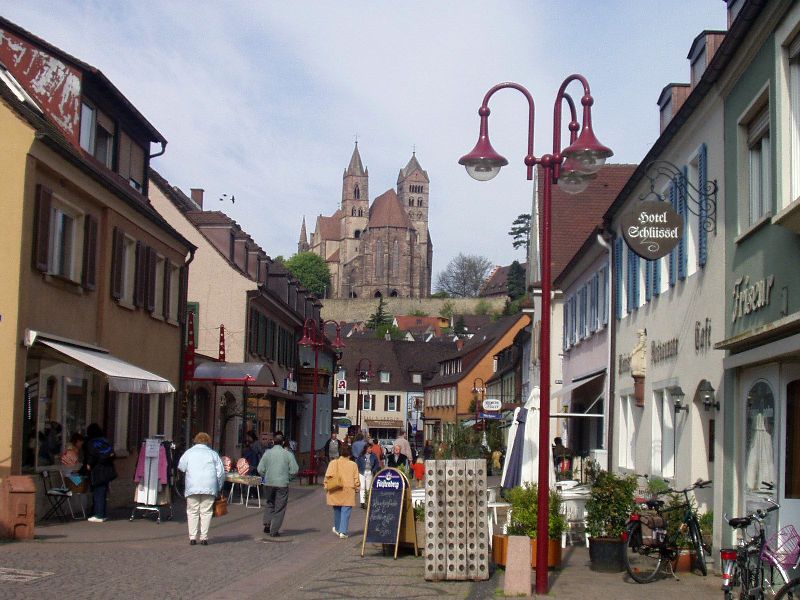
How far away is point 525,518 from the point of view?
44.8 feet

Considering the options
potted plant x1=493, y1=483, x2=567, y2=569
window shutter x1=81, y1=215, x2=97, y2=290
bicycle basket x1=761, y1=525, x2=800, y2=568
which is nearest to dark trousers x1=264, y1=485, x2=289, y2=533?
window shutter x1=81, y1=215, x2=97, y2=290

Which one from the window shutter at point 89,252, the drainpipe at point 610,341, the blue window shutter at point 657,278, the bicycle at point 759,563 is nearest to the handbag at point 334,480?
the window shutter at point 89,252

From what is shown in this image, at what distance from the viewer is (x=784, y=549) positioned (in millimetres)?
9766

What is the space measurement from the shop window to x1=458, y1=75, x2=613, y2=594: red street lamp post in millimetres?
2225

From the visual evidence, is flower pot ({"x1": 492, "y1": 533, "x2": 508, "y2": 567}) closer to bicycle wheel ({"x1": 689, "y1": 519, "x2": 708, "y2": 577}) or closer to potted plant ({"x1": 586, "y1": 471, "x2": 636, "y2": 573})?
potted plant ({"x1": 586, "y1": 471, "x2": 636, "y2": 573})

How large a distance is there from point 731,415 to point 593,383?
46.5ft

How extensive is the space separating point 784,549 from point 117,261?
15.5 meters

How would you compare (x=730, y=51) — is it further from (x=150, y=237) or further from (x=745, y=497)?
(x=150, y=237)

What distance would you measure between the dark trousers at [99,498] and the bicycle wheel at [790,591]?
525 inches

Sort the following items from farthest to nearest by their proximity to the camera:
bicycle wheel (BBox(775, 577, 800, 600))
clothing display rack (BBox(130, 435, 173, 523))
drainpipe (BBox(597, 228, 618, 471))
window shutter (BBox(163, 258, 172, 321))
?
1. window shutter (BBox(163, 258, 172, 321))
2. drainpipe (BBox(597, 228, 618, 471))
3. clothing display rack (BBox(130, 435, 173, 523))
4. bicycle wheel (BBox(775, 577, 800, 600))

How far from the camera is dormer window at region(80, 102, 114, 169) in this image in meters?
22.0

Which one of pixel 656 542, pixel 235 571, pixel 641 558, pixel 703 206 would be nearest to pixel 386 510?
pixel 235 571

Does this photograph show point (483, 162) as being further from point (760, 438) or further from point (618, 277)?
point (618, 277)

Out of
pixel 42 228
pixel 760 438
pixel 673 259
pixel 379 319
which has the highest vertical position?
pixel 379 319
